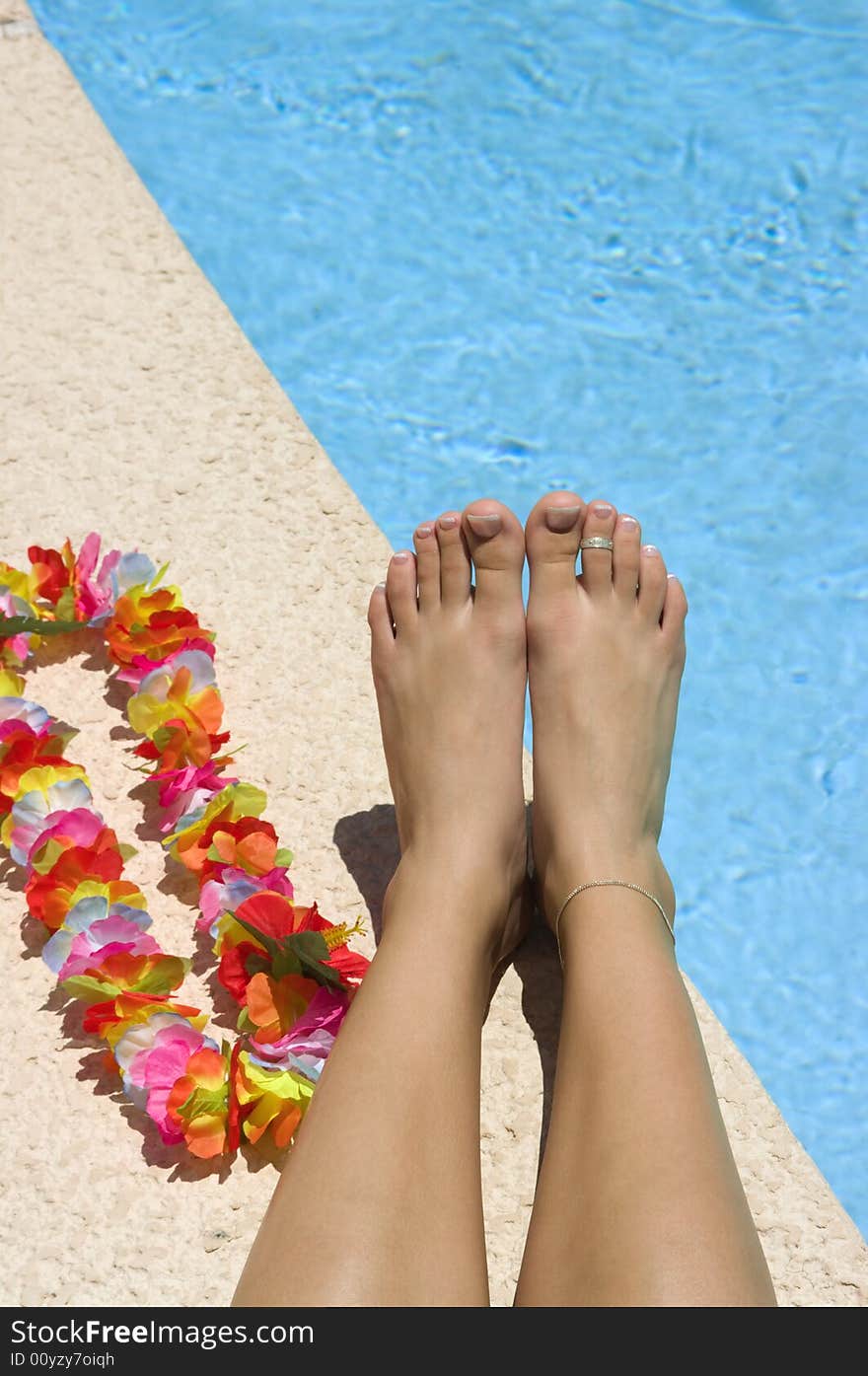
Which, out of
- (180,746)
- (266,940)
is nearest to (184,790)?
(180,746)

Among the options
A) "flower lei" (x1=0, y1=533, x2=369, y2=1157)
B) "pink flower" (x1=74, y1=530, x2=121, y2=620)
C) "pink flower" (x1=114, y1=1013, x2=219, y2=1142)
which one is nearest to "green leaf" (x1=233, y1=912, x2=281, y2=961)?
"flower lei" (x1=0, y1=533, x2=369, y2=1157)

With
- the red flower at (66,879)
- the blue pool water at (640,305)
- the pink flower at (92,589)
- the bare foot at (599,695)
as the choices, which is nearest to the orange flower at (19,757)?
the red flower at (66,879)

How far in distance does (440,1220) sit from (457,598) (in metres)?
0.80

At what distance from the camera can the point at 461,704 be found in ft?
4.98

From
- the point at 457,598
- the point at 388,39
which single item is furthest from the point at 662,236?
the point at 457,598

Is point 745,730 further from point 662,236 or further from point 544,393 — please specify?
point 662,236

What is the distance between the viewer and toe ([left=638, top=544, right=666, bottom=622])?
63.7 inches

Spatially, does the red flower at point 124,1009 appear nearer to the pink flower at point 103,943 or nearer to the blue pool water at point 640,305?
the pink flower at point 103,943

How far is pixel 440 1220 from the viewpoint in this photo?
1015mm

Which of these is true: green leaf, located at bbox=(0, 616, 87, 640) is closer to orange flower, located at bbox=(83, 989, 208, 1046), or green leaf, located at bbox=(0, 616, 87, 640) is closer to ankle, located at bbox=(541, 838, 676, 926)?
orange flower, located at bbox=(83, 989, 208, 1046)

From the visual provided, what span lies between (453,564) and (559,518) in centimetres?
15

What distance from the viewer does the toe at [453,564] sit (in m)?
1.60

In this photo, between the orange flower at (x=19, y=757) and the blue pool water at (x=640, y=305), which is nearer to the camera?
the orange flower at (x=19, y=757)
